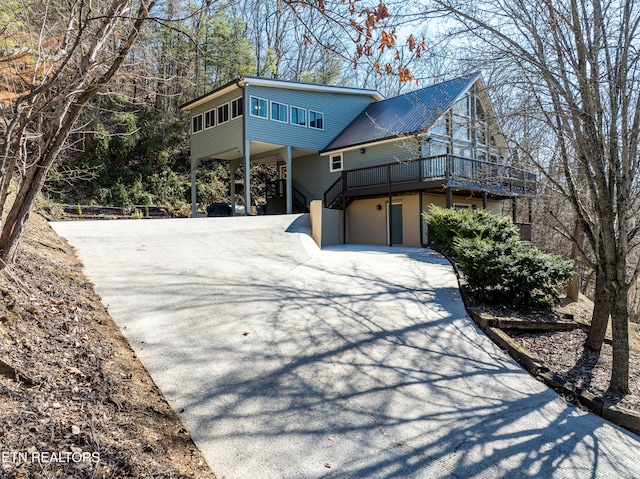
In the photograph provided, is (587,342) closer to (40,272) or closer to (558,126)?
(558,126)

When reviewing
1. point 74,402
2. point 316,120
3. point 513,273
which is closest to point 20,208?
point 74,402

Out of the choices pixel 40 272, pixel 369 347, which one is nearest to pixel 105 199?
pixel 40 272

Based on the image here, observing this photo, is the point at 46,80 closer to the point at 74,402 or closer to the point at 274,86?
the point at 74,402

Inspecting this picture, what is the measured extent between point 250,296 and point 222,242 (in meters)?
4.28

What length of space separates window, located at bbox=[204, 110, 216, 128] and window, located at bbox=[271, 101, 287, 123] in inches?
132

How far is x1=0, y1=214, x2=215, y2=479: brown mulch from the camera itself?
2402mm

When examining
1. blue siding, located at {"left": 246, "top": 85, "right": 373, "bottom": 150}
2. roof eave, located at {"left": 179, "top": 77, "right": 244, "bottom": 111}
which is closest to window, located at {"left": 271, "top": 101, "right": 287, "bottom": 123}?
blue siding, located at {"left": 246, "top": 85, "right": 373, "bottom": 150}

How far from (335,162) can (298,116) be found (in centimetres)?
289

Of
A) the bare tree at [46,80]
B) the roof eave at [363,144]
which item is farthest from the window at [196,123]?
the bare tree at [46,80]

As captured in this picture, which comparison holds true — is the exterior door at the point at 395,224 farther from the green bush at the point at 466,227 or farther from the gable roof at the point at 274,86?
the gable roof at the point at 274,86

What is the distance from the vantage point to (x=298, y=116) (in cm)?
2062

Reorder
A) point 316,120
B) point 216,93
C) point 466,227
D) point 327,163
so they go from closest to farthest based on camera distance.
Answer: point 466,227, point 216,93, point 327,163, point 316,120

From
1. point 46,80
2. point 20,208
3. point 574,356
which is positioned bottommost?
point 574,356

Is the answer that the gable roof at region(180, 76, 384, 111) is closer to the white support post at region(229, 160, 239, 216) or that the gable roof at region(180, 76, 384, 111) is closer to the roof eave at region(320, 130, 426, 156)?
the roof eave at region(320, 130, 426, 156)
